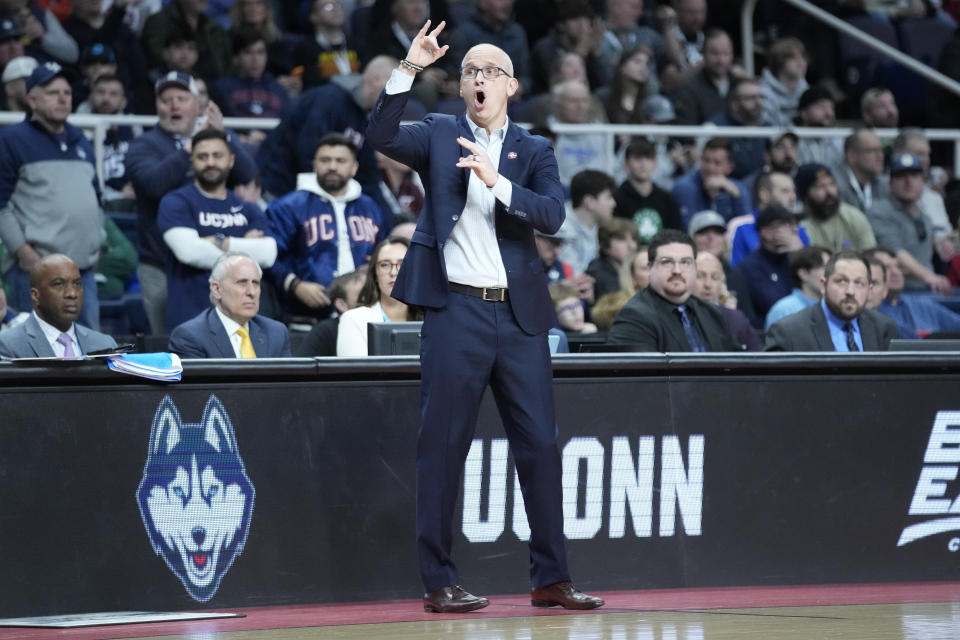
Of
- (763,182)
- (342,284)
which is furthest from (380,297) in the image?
(763,182)

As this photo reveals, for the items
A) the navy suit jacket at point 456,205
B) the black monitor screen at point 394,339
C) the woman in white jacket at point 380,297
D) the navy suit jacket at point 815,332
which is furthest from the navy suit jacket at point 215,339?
the navy suit jacket at point 815,332

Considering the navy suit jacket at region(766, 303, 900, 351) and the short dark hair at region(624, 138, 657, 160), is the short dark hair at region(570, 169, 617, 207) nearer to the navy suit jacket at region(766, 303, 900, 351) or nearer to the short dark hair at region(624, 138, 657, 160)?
the short dark hair at region(624, 138, 657, 160)

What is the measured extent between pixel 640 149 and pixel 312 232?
319 centimetres

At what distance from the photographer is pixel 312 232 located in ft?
32.0

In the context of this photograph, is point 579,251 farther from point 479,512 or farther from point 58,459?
point 58,459

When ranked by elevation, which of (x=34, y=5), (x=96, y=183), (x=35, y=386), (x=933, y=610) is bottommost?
(x=933, y=610)

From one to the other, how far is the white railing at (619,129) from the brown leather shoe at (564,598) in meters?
5.89

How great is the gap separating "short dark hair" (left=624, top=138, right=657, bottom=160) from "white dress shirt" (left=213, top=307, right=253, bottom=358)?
4.84 meters

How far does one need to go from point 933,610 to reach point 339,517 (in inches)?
95.8

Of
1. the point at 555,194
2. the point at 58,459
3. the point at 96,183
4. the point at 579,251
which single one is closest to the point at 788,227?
the point at 579,251

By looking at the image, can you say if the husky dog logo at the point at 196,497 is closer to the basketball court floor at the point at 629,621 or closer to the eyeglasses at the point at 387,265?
the basketball court floor at the point at 629,621

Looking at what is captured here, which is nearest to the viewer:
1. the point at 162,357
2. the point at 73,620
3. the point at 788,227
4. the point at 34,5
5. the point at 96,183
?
the point at 73,620

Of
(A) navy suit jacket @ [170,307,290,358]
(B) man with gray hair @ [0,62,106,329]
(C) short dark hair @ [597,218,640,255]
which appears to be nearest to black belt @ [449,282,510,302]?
(A) navy suit jacket @ [170,307,290,358]

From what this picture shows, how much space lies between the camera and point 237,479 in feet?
20.7
